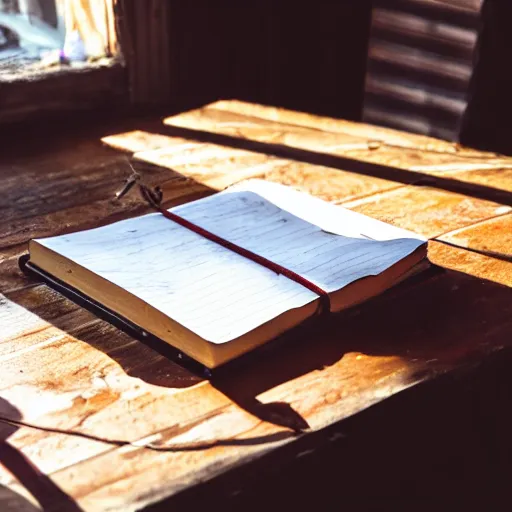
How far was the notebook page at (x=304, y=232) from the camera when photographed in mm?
926

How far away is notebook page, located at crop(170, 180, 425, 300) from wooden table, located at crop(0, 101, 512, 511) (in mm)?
45

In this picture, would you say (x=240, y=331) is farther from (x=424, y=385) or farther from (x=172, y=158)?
(x=172, y=158)

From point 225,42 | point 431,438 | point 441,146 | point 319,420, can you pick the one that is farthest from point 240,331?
point 225,42

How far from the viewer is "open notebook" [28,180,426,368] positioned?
82 centimetres

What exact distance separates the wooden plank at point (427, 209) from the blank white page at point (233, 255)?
0.46 ft

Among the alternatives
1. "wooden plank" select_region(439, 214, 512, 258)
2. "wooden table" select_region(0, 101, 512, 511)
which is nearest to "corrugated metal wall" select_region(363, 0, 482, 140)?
"wooden table" select_region(0, 101, 512, 511)

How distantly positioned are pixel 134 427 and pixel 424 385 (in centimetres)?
26

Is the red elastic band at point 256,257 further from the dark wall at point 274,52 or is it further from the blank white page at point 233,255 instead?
the dark wall at point 274,52

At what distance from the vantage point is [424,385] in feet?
2.66

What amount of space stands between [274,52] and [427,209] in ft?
2.74

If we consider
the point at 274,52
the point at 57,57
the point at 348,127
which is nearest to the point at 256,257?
the point at 348,127

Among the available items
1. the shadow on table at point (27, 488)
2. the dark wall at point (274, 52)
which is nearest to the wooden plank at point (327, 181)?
the dark wall at point (274, 52)

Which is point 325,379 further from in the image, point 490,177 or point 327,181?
point 490,177

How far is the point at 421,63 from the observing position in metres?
1.63
